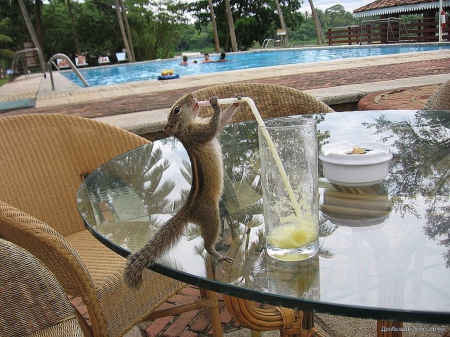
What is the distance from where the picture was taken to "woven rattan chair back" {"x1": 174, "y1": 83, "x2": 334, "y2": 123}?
2.38m

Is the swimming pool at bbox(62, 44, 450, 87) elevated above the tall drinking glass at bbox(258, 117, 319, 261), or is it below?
below

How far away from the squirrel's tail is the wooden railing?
61.5ft

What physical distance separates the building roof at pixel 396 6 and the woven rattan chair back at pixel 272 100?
63.5 feet

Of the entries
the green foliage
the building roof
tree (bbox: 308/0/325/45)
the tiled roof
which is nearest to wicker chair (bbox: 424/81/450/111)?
the building roof

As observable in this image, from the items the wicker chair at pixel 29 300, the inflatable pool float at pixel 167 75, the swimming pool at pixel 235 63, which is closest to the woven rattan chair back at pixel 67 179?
the wicker chair at pixel 29 300

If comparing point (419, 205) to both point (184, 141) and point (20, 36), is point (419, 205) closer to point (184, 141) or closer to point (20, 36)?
point (184, 141)

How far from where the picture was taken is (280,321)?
4.67 feet

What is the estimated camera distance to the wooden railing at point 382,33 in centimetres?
1837

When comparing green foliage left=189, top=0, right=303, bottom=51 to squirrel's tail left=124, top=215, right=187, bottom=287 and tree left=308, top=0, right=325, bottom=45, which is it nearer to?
tree left=308, top=0, right=325, bottom=45

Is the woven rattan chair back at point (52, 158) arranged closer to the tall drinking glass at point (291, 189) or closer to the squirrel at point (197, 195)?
the squirrel at point (197, 195)

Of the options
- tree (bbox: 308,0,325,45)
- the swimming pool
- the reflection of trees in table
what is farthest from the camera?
tree (bbox: 308,0,325,45)

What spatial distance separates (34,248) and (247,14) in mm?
30852

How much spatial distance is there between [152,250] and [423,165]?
890 millimetres

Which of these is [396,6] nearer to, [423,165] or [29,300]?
[423,165]
